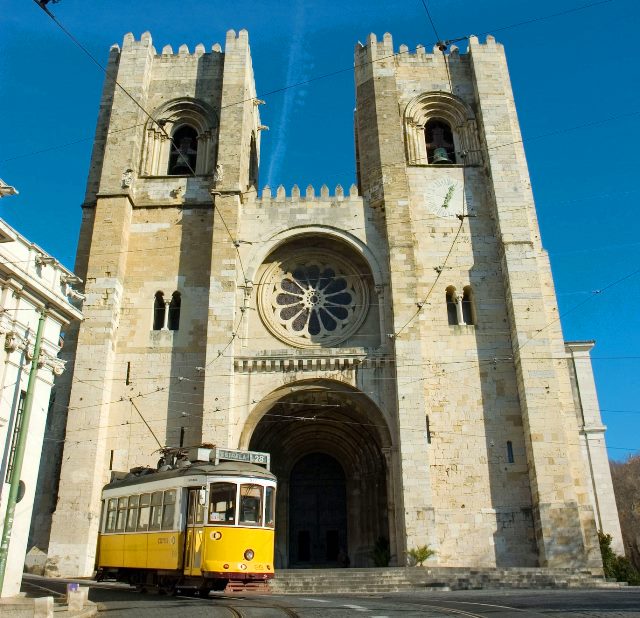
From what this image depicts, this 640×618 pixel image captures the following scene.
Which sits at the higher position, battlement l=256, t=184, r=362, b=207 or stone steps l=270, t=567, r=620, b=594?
battlement l=256, t=184, r=362, b=207

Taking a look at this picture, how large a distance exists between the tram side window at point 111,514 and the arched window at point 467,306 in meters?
11.3

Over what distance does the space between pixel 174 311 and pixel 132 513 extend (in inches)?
341

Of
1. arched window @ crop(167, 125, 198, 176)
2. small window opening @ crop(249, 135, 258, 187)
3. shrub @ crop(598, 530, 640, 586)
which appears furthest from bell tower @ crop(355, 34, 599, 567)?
arched window @ crop(167, 125, 198, 176)

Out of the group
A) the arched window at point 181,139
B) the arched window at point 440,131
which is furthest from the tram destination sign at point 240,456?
the arched window at point 440,131

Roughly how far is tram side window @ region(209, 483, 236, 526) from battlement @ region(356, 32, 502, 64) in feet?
56.9

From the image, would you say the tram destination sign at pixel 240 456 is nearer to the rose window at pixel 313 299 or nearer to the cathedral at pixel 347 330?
the cathedral at pixel 347 330

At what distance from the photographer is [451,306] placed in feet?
63.8

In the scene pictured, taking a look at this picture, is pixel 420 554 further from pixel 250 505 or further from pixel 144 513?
pixel 144 513

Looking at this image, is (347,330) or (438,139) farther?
(438,139)

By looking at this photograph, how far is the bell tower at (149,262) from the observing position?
1720 cm

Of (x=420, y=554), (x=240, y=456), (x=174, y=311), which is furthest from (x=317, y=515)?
(x=240, y=456)

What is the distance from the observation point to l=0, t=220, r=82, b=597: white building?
1000 centimetres

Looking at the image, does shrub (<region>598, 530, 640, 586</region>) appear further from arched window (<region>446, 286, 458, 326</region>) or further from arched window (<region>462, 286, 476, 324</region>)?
arched window (<region>446, 286, 458, 326</region>)

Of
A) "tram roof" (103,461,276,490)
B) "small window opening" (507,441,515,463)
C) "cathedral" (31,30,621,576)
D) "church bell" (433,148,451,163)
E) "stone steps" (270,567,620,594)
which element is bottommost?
"stone steps" (270,567,620,594)
